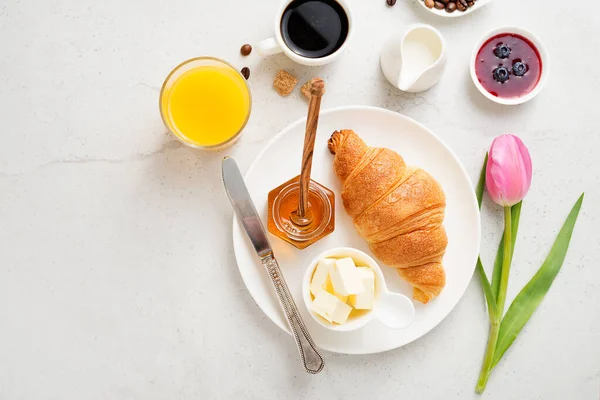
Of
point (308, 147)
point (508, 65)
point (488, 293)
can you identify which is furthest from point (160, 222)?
point (508, 65)

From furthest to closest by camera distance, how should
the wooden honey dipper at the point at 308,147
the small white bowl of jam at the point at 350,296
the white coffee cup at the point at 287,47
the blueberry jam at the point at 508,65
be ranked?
1. the blueberry jam at the point at 508,65
2. the white coffee cup at the point at 287,47
3. the small white bowl of jam at the point at 350,296
4. the wooden honey dipper at the point at 308,147

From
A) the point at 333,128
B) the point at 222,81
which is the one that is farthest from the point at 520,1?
the point at 222,81

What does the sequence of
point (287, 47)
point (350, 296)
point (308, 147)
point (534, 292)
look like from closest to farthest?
point (308, 147) → point (350, 296) → point (287, 47) → point (534, 292)

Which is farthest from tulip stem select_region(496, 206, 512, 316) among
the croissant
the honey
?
the honey

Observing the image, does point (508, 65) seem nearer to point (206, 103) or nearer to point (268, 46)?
point (268, 46)

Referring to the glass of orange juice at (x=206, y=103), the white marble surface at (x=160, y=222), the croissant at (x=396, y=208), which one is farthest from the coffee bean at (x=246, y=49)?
the croissant at (x=396, y=208)

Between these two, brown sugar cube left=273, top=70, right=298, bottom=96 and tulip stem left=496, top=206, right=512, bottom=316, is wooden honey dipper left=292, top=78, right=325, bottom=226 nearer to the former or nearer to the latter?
brown sugar cube left=273, top=70, right=298, bottom=96

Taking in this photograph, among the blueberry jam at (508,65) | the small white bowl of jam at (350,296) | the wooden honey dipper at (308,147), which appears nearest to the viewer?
the wooden honey dipper at (308,147)

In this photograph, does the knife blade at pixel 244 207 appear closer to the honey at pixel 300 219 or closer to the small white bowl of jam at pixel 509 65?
the honey at pixel 300 219
